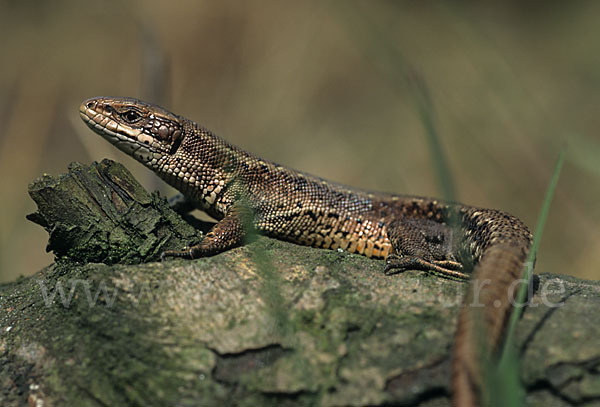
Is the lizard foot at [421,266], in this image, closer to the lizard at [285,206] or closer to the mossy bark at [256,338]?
the lizard at [285,206]

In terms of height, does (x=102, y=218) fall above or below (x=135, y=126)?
below

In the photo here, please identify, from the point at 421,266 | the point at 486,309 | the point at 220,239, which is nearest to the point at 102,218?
the point at 220,239

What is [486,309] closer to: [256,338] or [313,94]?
[256,338]

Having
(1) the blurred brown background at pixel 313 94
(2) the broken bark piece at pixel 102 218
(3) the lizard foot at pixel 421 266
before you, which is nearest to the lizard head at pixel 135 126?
(2) the broken bark piece at pixel 102 218

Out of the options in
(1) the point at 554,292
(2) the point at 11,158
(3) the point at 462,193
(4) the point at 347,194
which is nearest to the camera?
(1) the point at 554,292

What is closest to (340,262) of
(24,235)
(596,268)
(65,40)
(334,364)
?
(334,364)

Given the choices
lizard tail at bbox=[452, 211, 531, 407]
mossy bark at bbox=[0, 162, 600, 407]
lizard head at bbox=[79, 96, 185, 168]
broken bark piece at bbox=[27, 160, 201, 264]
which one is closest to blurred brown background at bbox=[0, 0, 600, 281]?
lizard head at bbox=[79, 96, 185, 168]

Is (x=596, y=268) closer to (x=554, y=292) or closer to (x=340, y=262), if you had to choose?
(x=554, y=292)
